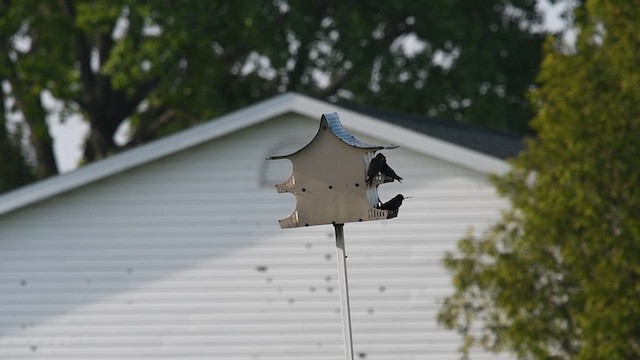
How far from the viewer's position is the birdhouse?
840cm

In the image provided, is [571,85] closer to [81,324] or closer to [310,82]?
[81,324]

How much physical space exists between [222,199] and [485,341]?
3090mm

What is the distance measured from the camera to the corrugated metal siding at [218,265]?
1727cm

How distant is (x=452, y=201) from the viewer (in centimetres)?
1730

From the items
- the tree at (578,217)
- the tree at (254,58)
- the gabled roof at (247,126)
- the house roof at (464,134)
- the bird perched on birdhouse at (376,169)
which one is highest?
the tree at (254,58)

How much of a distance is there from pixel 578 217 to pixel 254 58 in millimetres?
17288

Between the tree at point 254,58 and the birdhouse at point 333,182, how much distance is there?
67.3 feet

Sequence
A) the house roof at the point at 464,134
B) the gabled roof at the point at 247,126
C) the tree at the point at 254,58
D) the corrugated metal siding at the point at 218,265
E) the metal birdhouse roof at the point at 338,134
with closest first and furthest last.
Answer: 1. the metal birdhouse roof at the point at 338,134
2. the gabled roof at the point at 247,126
3. the corrugated metal siding at the point at 218,265
4. the house roof at the point at 464,134
5. the tree at the point at 254,58

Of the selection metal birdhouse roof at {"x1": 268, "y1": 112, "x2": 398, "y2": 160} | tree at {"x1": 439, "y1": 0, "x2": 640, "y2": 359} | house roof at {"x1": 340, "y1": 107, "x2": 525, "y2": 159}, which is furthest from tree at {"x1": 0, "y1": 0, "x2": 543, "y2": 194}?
metal birdhouse roof at {"x1": 268, "y1": 112, "x2": 398, "y2": 160}

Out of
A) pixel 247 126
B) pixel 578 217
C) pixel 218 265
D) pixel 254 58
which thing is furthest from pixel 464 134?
pixel 254 58

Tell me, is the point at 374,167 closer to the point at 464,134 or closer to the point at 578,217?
the point at 578,217

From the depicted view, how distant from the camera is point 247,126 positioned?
17359 millimetres

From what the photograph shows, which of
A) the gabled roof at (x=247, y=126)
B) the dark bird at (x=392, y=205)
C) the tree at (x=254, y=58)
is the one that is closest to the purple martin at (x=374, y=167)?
the dark bird at (x=392, y=205)

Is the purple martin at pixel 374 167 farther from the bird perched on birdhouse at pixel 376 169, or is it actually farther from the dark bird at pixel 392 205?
the dark bird at pixel 392 205
